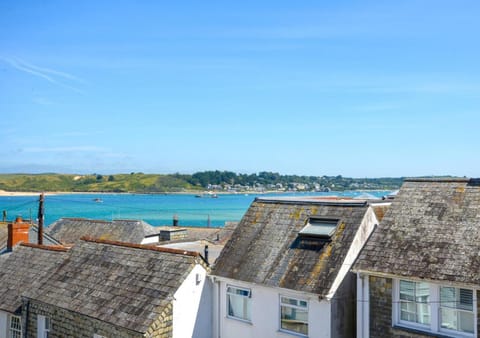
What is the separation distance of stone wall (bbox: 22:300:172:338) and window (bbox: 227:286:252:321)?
2.40m

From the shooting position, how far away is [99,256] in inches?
800

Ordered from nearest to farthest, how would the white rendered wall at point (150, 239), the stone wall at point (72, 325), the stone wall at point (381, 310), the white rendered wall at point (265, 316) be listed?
1. the stone wall at point (381, 310)
2. the white rendered wall at point (265, 316)
3. the stone wall at point (72, 325)
4. the white rendered wall at point (150, 239)

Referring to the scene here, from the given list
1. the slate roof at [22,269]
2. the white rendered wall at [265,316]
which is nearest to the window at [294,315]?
the white rendered wall at [265,316]

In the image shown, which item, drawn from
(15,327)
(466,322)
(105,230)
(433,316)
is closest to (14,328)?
(15,327)

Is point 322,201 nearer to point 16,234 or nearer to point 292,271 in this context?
point 292,271

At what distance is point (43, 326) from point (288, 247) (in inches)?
372

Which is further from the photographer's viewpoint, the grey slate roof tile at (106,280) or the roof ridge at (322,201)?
the roof ridge at (322,201)

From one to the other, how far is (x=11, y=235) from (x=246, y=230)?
13745mm

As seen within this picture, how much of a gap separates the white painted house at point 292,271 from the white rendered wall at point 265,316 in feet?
0.09

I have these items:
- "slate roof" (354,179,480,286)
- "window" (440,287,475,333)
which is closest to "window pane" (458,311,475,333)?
"window" (440,287,475,333)

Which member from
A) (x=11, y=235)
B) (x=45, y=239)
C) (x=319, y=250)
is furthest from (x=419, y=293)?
(x=45, y=239)

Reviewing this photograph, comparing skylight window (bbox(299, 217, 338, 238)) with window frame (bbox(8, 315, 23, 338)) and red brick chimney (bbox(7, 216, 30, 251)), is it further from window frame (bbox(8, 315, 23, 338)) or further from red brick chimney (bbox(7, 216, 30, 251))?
red brick chimney (bbox(7, 216, 30, 251))

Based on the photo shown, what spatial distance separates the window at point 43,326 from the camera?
1922cm

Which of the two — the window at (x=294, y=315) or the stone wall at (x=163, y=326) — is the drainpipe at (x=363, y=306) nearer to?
the window at (x=294, y=315)
